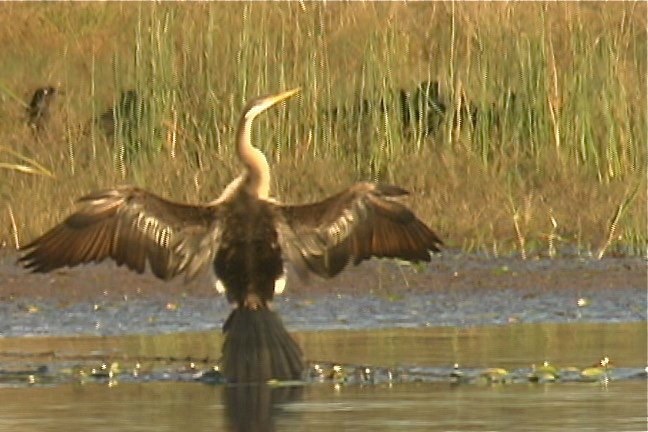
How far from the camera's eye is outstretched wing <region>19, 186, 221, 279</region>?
10445mm

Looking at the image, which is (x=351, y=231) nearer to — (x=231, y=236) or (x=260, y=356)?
(x=231, y=236)

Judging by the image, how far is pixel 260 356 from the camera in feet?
32.8

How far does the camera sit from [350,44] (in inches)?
746

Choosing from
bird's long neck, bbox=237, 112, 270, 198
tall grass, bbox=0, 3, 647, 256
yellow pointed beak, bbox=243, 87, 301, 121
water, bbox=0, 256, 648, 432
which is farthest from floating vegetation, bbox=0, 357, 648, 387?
tall grass, bbox=0, 3, 647, 256

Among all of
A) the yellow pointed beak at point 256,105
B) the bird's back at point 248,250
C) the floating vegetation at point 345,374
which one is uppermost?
the yellow pointed beak at point 256,105

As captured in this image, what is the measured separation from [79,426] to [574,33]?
989 centimetres

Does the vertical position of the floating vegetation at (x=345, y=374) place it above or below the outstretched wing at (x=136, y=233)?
below

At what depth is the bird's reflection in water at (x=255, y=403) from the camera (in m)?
8.31

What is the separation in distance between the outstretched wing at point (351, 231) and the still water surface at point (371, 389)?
48cm

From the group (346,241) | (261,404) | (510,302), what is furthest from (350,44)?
(261,404)

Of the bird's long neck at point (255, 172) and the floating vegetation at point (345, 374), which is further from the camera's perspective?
the bird's long neck at point (255, 172)

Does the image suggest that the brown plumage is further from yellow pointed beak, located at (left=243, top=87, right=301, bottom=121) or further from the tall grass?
the tall grass

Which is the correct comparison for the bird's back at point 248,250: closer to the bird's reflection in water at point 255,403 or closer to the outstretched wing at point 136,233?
the outstretched wing at point 136,233

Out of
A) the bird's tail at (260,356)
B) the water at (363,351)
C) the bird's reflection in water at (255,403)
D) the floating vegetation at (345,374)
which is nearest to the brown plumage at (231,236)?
the bird's tail at (260,356)
